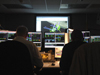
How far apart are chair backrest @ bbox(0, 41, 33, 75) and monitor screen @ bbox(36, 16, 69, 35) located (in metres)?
4.18

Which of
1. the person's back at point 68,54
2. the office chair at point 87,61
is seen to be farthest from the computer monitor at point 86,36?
the office chair at point 87,61

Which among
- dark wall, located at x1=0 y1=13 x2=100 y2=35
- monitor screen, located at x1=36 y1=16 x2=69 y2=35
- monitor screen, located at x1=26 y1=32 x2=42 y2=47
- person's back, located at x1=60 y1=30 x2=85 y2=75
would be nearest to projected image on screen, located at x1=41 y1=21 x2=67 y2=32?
monitor screen, located at x1=36 y1=16 x2=69 y2=35

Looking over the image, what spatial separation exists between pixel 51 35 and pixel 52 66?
1521 mm

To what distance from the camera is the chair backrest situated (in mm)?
1131

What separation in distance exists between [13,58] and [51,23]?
4348mm

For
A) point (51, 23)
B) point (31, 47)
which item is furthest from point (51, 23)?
point (31, 47)

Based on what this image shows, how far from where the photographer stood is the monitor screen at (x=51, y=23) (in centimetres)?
531

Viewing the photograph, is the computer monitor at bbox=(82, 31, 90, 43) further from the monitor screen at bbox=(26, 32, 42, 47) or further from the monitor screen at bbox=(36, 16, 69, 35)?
the monitor screen at bbox=(36, 16, 69, 35)

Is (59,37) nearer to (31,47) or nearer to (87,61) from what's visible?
(31,47)

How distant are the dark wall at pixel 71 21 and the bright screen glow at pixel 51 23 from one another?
10.3 inches

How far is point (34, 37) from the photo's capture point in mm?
3150

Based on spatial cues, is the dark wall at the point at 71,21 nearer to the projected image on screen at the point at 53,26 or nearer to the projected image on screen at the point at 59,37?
the projected image on screen at the point at 53,26

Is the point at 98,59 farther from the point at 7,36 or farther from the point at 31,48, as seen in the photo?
the point at 7,36

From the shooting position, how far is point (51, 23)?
17.6 ft
